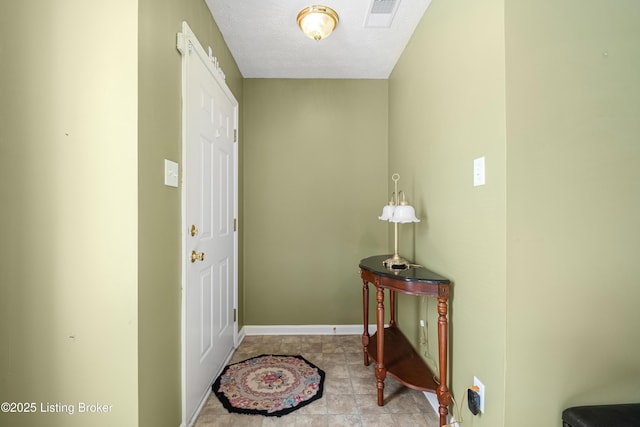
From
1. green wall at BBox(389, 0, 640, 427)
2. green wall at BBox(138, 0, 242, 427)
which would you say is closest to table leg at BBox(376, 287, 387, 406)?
green wall at BBox(389, 0, 640, 427)

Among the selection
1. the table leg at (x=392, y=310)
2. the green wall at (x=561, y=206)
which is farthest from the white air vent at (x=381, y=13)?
the table leg at (x=392, y=310)

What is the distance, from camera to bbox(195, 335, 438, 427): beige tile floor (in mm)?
1541

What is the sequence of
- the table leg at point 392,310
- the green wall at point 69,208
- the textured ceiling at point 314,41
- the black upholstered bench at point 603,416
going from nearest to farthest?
the black upholstered bench at point 603,416 → the green wall at point 69,208 → the textured ceiling at point 314,41 → the table leg at point 392,310

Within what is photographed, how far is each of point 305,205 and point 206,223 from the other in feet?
3.68

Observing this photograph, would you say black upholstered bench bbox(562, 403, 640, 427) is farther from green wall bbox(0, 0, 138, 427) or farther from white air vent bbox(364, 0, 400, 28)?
white air vent bbox(364, 0, 400, 28)

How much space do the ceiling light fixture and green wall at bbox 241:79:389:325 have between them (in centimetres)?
86

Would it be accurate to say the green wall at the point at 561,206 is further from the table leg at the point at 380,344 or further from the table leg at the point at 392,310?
the table leg at the point at 392,310

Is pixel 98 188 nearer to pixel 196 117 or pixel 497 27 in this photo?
pixel 196 117

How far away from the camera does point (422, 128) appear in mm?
1869

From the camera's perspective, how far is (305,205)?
269 centimetres

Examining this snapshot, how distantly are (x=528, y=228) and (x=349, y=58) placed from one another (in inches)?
78.4

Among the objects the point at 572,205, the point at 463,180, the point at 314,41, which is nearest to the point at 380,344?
the point at 463,180

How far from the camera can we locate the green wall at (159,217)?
1092mm

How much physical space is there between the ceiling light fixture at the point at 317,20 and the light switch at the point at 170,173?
127 centimetres
